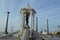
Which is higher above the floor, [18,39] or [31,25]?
[31,25]

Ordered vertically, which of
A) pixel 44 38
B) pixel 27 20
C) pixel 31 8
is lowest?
pixel 44 38

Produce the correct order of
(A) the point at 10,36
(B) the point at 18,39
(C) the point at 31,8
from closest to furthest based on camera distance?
(B) the point at 18,39, (C) the point at 31,8, (A) the point at 10,36

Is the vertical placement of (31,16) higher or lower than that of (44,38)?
higher

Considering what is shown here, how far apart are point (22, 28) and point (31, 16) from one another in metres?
2.44

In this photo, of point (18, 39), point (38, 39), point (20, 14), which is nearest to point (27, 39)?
point (18, 39)

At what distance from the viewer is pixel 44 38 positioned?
21.2 meters

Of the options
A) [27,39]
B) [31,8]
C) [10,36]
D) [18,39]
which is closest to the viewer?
[27,39]

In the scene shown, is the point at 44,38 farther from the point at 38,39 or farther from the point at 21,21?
the point at 21,21

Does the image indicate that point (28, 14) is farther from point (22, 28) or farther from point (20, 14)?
point (22, 28)

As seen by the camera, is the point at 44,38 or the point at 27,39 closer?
the point at 27,39

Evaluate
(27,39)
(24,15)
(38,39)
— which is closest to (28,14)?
(24,15)

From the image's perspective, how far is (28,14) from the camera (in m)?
20.1

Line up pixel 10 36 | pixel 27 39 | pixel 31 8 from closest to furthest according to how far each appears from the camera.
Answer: pixel 27 39, pixel 31 8, pixel 10 36

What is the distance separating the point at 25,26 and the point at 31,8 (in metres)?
2.97
